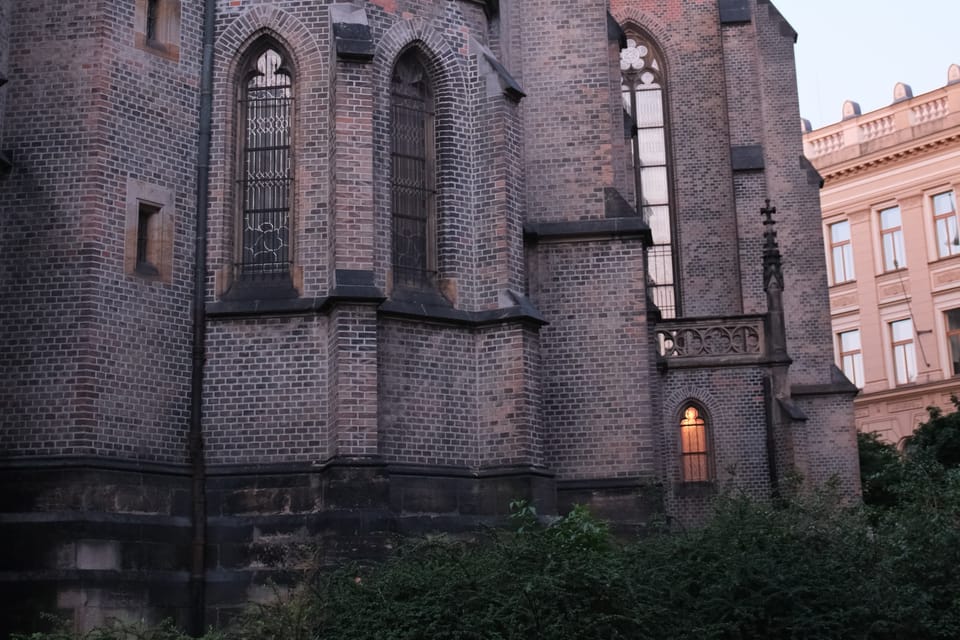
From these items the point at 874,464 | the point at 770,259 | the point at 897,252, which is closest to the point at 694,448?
the point at 770,259

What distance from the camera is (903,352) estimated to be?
49.1m

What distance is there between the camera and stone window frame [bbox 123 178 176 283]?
691 inches

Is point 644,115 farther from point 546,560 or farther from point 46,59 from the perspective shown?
point 546,560

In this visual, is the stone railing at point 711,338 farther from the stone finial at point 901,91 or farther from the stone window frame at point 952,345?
the stone finial at point 901,91

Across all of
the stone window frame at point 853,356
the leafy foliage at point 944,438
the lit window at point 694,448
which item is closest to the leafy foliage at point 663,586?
the lit window at point 694,448

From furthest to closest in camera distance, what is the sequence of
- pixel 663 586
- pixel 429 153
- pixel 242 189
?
pixel 429 153 < pixel 242 189 < pixel 663 586

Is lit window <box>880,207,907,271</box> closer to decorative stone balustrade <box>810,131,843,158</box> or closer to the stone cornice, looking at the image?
the stone cornice

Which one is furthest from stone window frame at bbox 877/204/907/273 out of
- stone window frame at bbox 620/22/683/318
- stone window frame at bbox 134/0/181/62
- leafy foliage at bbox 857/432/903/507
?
stone window frame at bbox 134/0/181/62

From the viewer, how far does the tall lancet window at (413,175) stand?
18875mm

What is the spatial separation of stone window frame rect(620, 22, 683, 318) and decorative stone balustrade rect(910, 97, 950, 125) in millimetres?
19638

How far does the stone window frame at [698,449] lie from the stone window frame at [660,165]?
292 centimetres

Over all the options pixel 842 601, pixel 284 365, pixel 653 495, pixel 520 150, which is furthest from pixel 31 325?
pixel 842 601

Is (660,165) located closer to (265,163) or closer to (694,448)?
(694,448)

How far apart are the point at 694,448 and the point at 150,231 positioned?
1370cm
